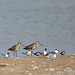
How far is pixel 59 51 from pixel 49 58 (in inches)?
130

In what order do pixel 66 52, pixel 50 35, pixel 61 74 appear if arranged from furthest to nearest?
pixel 50 35 < pixel 66 52 < pixel 61 74

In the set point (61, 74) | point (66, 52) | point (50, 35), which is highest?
point (50, 35)

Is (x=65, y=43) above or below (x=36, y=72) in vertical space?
above

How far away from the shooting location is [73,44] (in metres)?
16.1

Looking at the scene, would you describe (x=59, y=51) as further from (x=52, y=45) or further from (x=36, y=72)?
(x=36, y=72)

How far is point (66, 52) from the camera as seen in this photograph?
50.6ft

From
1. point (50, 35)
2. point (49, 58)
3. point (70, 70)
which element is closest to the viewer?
point (70, 70)

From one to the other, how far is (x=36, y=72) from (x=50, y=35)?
9.54m

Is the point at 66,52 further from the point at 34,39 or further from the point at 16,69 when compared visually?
the point at 16,69

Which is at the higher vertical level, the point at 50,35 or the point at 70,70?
the point at 50,35

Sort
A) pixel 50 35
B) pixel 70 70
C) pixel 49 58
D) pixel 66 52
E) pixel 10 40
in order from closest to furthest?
pixel 70 70 → pixel 49 58 → pixel 66 52 → pixel 10 40 → pixel 50 35

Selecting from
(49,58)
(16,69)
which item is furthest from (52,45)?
(16,69)

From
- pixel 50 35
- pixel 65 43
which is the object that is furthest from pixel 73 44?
pixel 50 35

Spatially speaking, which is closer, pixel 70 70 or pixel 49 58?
pixel 70 70
